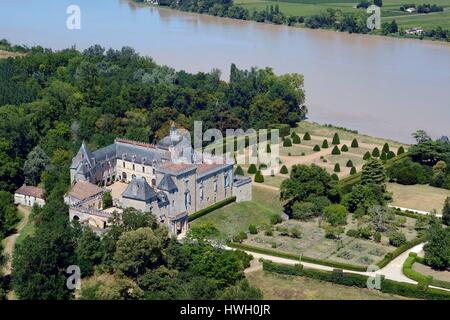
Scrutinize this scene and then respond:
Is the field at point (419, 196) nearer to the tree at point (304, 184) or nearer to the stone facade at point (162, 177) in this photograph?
the tree at point (304, 184)

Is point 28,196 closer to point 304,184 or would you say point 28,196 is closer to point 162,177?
point 162,177

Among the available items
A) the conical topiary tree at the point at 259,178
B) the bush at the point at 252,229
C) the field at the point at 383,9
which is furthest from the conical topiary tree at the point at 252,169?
the field at the point at 383,9

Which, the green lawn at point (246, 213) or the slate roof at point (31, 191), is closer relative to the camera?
the green lawn at point (246, 213)

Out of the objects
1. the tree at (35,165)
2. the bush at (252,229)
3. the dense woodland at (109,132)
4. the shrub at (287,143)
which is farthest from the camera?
the shrub at (287,143)

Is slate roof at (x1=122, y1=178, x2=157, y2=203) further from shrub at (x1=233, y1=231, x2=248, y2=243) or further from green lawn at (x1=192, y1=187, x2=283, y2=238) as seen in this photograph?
shrub at (x1=233, y1=231, x2=248, y2=243)

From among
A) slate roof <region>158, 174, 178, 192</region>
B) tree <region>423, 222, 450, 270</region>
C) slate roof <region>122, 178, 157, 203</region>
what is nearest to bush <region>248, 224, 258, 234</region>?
slate roof <region>158, 174, 178, 192</region>
